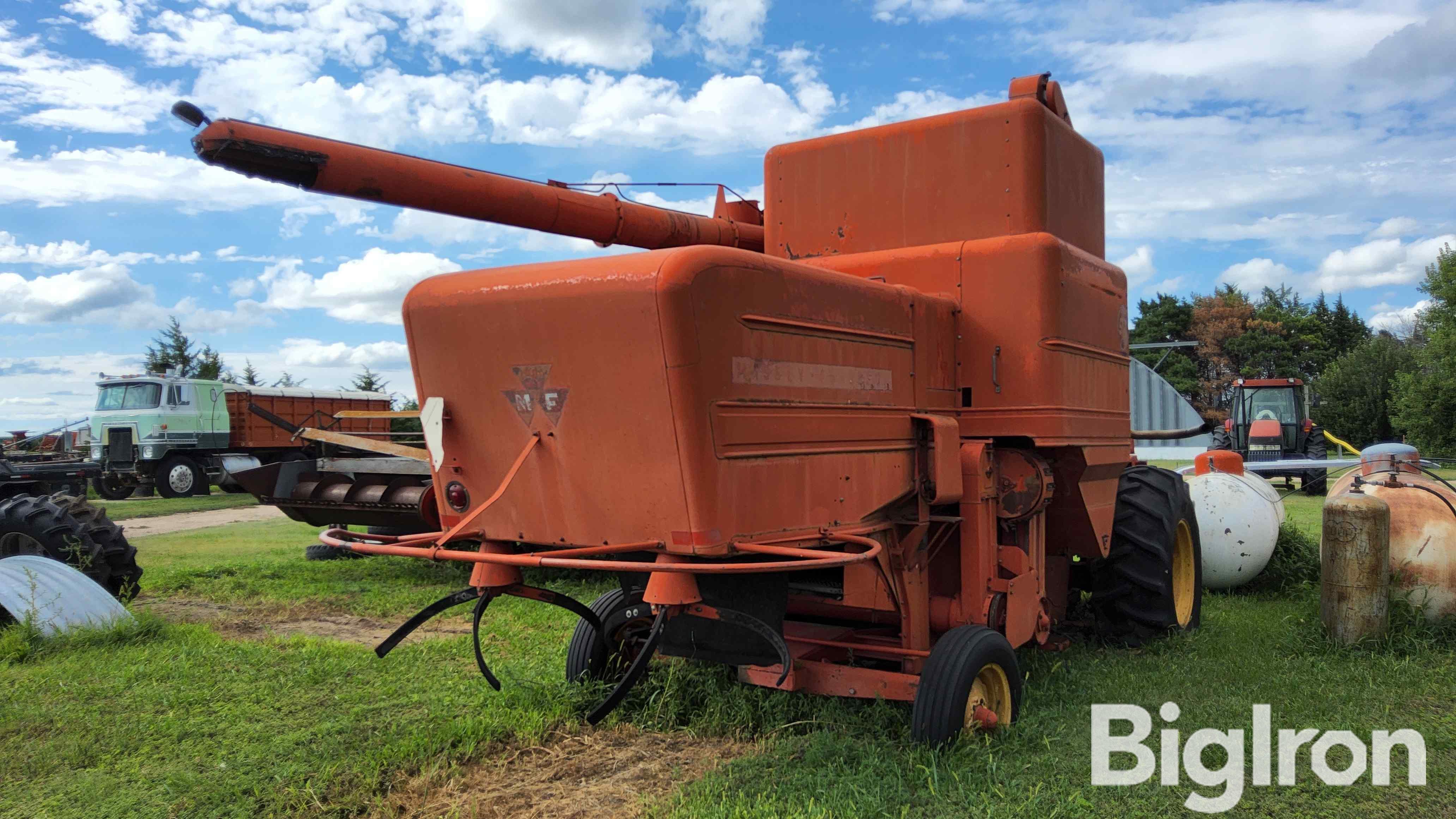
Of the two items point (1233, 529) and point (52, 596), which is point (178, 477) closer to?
point (52, 596)

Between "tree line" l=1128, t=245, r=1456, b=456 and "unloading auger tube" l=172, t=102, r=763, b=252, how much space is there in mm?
32843

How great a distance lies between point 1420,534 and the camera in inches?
267

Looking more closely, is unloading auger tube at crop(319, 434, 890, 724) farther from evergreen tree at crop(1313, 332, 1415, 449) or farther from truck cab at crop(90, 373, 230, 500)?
evergreen tree at crop(1313, 332, 1415, 449)

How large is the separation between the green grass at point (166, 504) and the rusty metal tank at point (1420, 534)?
1593cm

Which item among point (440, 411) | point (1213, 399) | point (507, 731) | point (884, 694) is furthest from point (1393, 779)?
point (1213, 399)

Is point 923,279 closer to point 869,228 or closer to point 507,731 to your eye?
point 869,228

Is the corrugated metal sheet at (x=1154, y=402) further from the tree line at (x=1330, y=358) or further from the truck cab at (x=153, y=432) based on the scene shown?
the truck cab at (x=153, y=432)

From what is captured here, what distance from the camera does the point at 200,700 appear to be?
560cm

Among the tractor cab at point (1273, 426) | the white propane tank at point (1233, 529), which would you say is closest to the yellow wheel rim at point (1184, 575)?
the white propane tank at point (1233, 529)

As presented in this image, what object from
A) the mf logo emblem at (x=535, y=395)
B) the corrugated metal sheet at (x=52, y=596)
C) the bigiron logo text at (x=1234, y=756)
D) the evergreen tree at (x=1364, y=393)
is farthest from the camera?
the evergreen tree at (x=1364, y=393)

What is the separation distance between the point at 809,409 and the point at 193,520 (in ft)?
53.3

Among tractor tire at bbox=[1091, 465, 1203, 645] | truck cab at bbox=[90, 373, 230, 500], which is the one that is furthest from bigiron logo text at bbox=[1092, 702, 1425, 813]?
truck cab at bbox=[90, 373, 230, 500]

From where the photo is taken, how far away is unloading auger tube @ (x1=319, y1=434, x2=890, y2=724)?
146 inches

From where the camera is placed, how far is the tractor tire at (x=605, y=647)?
5301mm
